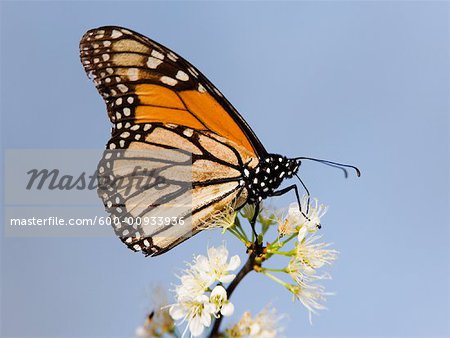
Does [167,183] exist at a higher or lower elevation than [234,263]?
higher

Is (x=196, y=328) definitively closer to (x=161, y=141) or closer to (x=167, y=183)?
(x=167, y=183)

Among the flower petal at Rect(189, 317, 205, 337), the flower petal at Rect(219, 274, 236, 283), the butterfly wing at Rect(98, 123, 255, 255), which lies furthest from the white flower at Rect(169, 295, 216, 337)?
the butterfly wing at Rect(98, 123, 255, 255)

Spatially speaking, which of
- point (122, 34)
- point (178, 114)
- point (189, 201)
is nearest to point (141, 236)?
point (189, 201)

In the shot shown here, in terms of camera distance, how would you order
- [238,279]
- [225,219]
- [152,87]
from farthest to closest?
[152,87], [225,219], [238,279]

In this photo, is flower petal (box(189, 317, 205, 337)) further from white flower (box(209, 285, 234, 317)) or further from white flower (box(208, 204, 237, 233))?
white flower (box(208, 204, 237, 233))

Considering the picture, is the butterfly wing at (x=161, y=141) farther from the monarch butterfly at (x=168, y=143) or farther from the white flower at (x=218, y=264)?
the white flower at (x=218, y=264)

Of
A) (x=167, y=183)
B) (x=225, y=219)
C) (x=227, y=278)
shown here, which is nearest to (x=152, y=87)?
(x=167, y=183)
